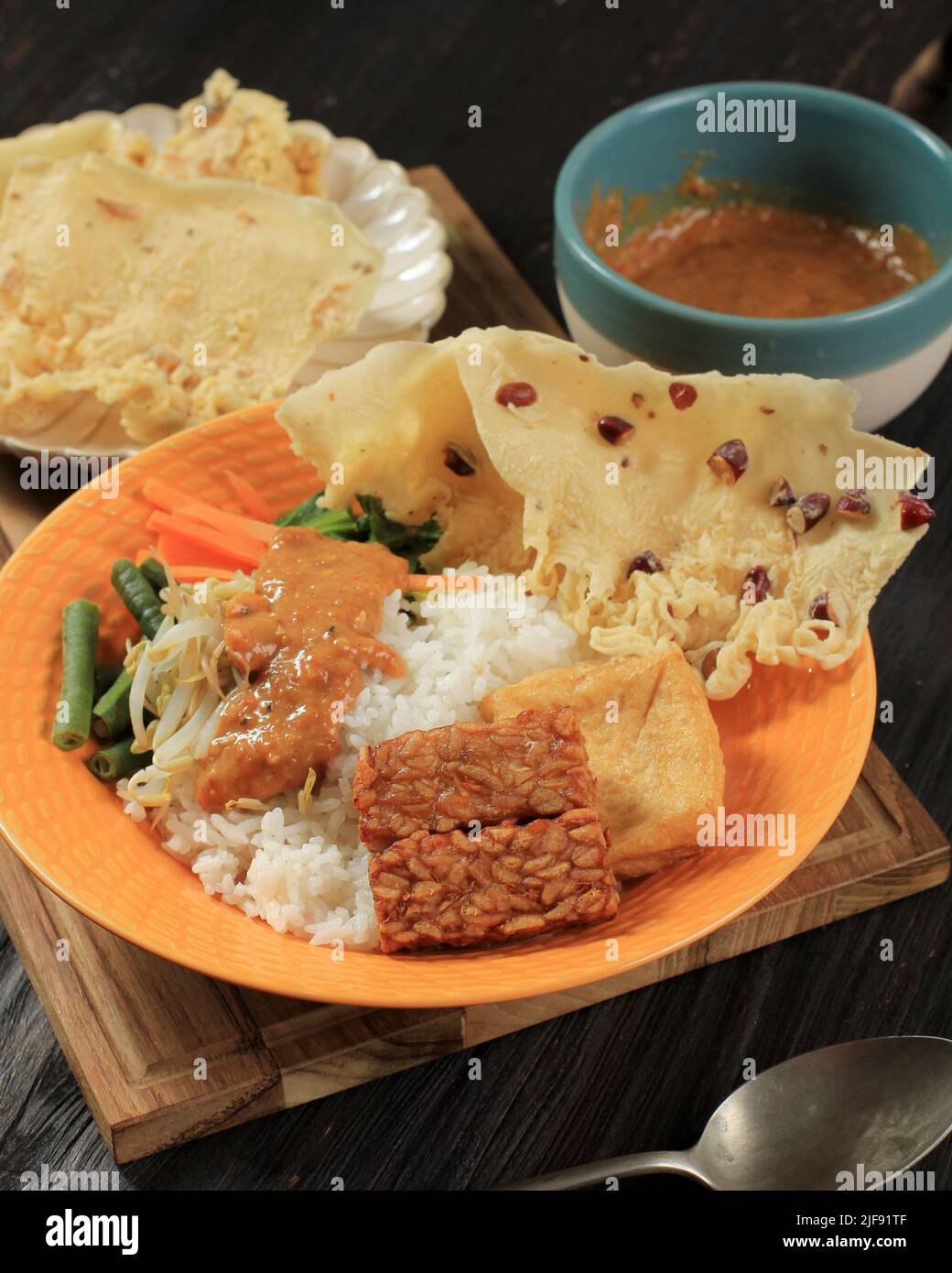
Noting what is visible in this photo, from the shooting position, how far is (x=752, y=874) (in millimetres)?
2617

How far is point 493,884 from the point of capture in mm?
2539

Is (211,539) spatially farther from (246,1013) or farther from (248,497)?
(246,1013)

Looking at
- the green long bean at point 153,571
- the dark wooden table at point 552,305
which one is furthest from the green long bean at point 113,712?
the dark wooden table at point 552,305

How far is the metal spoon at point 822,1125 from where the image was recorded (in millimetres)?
2555

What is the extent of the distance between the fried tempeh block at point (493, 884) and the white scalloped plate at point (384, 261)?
172 centimetres

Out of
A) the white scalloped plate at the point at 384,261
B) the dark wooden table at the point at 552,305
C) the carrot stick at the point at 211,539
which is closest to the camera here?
the dark wooden table at the point at 552,305

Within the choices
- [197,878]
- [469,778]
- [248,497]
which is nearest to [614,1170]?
[469,778]

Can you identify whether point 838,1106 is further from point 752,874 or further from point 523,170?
point 523,170

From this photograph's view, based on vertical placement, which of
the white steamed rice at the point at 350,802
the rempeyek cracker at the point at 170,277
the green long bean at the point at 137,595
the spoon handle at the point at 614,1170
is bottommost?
the spoon handle at the point at 614,1170

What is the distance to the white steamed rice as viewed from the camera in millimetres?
2717

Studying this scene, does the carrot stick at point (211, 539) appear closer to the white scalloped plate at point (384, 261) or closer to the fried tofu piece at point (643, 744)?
the white scalloped plate at point (384, 261)

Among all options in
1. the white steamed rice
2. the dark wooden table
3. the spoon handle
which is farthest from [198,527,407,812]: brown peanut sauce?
the spoon handle

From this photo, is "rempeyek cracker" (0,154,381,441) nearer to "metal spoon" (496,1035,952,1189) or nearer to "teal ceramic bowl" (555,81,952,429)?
"teal ceramic bowl" (555,81,952,429)
